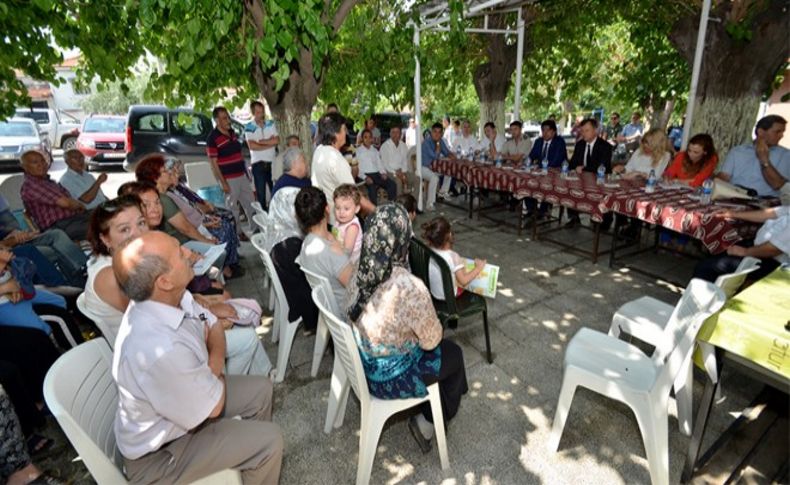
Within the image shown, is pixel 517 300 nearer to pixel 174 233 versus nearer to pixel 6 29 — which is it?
pixel 174 233

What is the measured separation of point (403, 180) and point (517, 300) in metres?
3.94

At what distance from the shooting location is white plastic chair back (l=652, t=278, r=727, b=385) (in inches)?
68.7

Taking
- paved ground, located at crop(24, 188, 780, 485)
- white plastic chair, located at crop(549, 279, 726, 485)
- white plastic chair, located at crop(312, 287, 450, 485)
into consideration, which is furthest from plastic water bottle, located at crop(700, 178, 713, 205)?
white plastic chair, located at crop(312, 287, 450, 485)

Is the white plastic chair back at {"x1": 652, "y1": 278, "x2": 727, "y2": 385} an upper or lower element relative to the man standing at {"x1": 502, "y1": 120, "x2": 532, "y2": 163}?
lower

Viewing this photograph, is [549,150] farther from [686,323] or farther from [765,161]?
[686,323]

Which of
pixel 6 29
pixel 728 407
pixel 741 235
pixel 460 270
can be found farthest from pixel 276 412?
pixel 741 235

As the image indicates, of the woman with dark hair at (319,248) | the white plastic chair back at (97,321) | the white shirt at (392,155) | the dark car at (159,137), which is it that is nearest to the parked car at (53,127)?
the dark car at (159,137)

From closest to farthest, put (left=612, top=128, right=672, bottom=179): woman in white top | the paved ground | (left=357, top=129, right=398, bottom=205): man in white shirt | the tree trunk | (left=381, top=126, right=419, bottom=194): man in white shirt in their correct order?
1. the paved ground
2. the tree trunk
3. (left=612, top=128, right=672, bottom=179): woman in white top
4. (left=357, top=129, right=398, bottom=205): man in white shirt
5. (left=381, top=126, right=419, bottom=194): man in white shirt

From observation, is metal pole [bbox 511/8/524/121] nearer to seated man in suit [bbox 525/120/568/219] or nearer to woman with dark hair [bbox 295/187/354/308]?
seated man in suit [bbox 525/120/568/219]

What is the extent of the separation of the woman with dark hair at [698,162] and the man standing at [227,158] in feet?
18.6

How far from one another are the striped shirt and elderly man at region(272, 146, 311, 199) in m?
2.45

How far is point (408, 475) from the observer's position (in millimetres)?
2094

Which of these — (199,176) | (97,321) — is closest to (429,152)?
(199,176)

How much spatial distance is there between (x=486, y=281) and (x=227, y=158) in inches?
176
